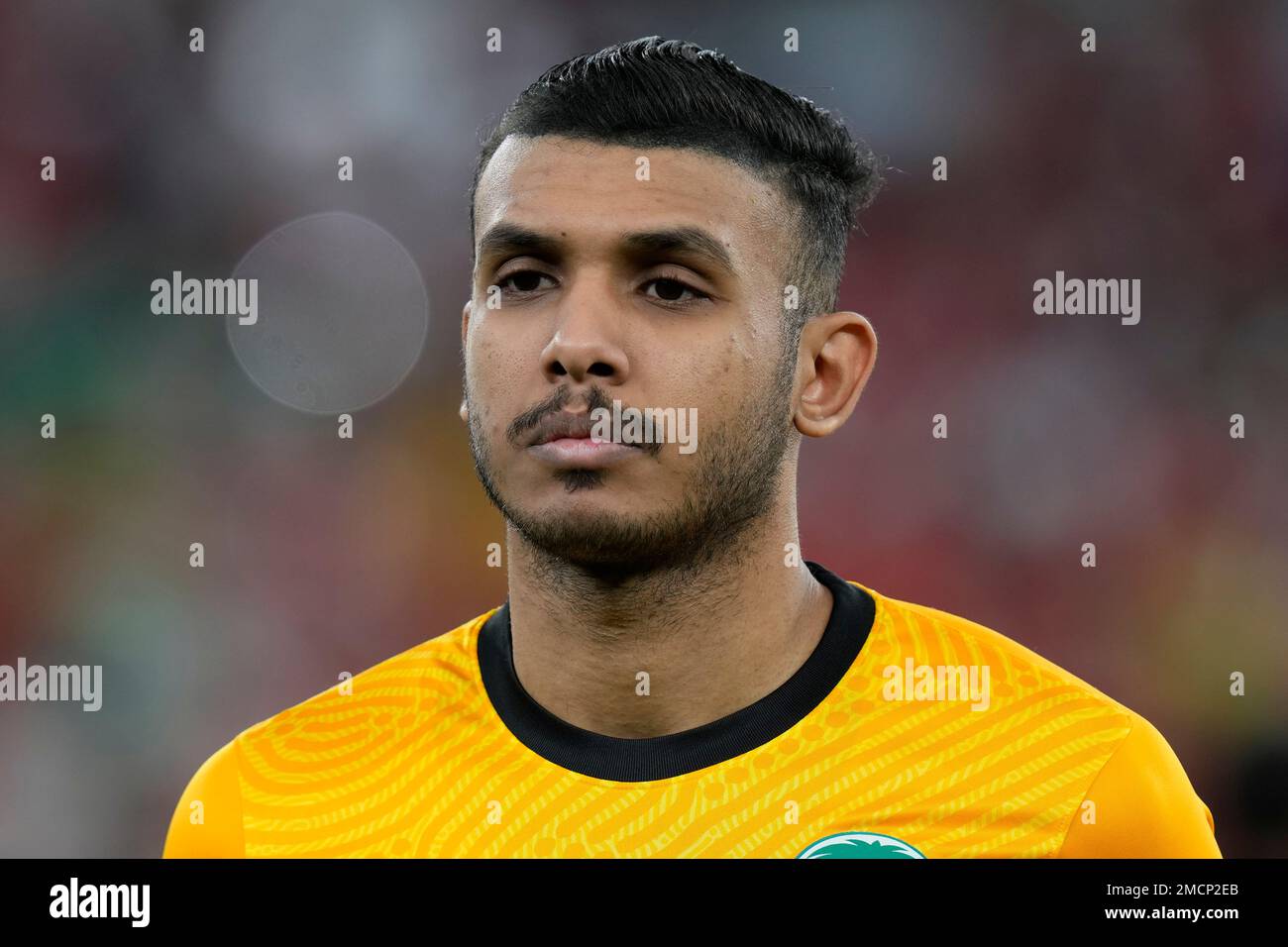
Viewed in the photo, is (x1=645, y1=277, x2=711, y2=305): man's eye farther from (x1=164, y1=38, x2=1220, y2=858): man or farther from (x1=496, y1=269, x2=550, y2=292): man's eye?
(x1=496, y1=269, x2=550, y2=292): man's eye

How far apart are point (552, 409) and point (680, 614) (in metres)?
0.57

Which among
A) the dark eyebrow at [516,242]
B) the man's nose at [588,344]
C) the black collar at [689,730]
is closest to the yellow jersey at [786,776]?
the black collar at [689,730]

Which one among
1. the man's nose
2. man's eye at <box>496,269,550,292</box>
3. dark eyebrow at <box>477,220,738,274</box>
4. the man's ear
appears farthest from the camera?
the man's ear

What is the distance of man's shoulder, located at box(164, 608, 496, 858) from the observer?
10.5ft

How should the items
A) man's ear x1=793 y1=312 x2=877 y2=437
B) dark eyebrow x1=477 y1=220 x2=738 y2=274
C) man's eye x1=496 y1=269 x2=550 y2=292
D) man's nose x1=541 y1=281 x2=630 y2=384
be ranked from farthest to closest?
man's ear x1=793 y1=312 x2=877 y2=437
man's eye x1=496 y1=269 x2=550 y2=292
dark eyebrow x1=477 y1=220 x2=738 y2=274
man's nose x1=541 y1=281 x2=630 y2=384

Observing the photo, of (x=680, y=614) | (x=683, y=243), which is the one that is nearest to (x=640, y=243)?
(x=683, y=243)

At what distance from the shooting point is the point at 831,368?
322 cm

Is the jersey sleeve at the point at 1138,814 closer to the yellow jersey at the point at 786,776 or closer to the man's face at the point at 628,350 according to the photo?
the yellow jersey at the point at 786,776

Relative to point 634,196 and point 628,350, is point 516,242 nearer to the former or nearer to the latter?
point 634,196

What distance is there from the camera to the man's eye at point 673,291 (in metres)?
2.87

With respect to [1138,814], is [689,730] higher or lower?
higher

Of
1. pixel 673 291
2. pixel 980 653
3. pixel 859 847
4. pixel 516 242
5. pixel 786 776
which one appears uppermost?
pixel 516 242

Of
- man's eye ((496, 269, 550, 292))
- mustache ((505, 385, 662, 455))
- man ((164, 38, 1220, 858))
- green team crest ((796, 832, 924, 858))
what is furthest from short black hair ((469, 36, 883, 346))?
green team crest ((796, 832, 924, 858))

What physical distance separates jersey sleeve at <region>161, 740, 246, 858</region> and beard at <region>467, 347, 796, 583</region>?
101 centimetres
